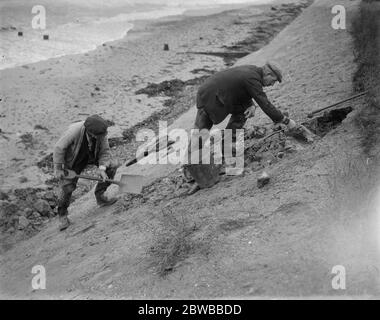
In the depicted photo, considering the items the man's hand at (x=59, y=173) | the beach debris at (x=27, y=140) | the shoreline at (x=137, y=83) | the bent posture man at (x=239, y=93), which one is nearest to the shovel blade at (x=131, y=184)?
the man's hand at (x=59, y=173)

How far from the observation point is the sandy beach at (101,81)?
338 inches

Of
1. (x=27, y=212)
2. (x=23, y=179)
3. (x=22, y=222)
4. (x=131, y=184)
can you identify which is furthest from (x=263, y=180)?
(x=23, y=179)

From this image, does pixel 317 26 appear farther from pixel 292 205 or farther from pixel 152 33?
pixel 292 205

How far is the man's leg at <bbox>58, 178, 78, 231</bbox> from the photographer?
599cm

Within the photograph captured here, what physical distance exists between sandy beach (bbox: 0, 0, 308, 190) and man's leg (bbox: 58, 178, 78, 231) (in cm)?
159

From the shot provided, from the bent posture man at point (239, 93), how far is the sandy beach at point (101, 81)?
10.5 feet

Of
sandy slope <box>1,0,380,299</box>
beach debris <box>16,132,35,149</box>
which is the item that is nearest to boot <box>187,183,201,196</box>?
sandy slope <box>1,0,380,299</box>

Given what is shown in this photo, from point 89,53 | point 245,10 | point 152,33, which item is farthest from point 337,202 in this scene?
point 245,10

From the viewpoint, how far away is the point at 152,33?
47.7ft

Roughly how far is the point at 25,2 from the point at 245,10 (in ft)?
20.1

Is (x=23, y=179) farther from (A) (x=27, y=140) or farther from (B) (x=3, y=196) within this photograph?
(A) (x=27, y=140)

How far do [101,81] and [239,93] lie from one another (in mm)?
6238

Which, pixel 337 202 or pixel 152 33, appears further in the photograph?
pixel 152 33

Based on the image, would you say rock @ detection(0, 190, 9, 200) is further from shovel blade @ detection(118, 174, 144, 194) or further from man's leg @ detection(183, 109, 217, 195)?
man's leg @ detection(183, 109, 217, 195)
